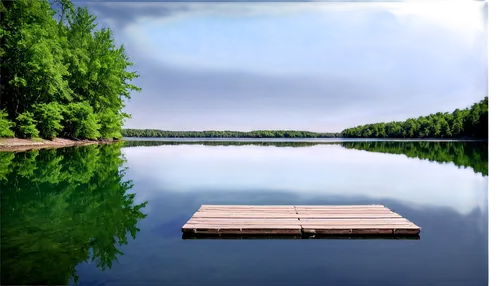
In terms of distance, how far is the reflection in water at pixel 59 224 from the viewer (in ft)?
17.4

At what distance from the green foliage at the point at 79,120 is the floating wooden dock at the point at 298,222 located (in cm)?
3554

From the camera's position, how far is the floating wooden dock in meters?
7.22

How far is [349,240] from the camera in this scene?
6.93 m

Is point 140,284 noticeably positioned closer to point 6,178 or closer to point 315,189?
point 315,189

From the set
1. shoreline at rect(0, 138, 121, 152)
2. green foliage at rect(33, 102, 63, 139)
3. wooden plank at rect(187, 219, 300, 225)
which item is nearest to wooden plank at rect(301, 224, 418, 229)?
wooden plank at rect(187, 219, 300, 225)

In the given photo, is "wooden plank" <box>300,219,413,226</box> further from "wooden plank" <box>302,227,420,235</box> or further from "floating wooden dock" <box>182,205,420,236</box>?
"wooden plank" <box>302,227,420,235</box>

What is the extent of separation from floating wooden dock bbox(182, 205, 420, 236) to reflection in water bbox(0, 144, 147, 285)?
1595 mm

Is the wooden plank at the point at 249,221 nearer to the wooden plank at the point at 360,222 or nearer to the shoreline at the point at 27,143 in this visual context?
the wooden plank at the point at 360,222

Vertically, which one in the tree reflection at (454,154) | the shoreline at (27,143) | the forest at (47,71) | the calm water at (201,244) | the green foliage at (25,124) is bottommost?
the tree reflection at (454,154)

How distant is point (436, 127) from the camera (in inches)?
4365

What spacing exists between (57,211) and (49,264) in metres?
4.03

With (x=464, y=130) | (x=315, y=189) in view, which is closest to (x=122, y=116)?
(x=315, y=189)

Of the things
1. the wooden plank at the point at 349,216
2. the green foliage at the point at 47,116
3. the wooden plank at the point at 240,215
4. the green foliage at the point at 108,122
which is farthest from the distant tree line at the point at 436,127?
the wooden plank at the point at 240,215

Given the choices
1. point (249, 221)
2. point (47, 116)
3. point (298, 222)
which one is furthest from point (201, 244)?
point (47, 116)
